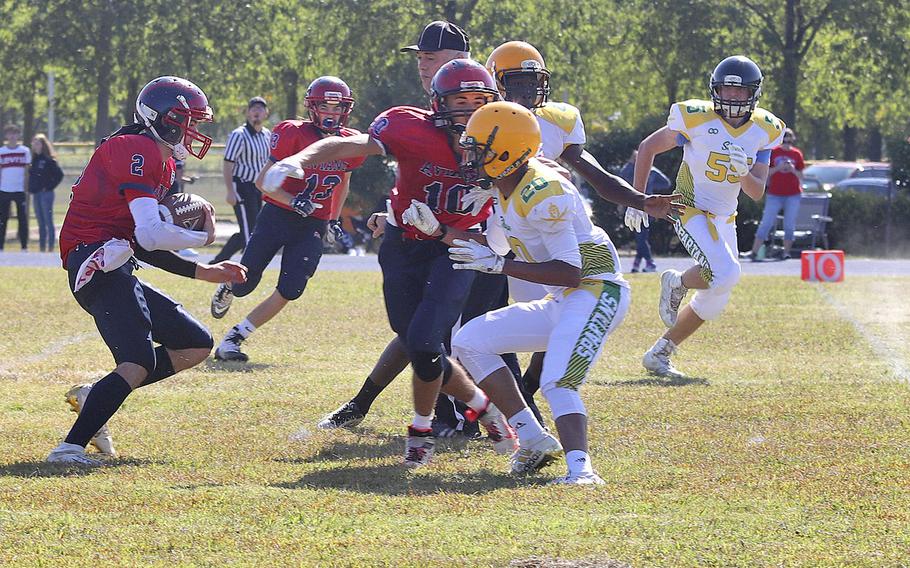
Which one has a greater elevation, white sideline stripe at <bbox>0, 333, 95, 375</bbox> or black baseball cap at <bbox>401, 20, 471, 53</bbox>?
black baseball cap at <bbox>401, 20, 471, 53</bbox>

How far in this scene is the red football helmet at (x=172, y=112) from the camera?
5.97 metres

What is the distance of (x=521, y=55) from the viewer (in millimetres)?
6621

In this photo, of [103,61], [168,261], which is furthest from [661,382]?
[103,61]

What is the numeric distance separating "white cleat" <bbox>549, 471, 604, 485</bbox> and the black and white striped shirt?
365 inches

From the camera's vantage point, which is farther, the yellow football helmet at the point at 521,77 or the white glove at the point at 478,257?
the yellow football helmet at the point at 521,77

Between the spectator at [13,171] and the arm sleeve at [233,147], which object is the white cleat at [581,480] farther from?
the spectator at [13,171]

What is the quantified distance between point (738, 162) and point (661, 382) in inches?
56.2

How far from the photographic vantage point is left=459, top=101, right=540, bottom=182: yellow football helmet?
5340 mm

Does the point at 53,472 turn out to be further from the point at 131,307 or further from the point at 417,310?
the point at 417,310

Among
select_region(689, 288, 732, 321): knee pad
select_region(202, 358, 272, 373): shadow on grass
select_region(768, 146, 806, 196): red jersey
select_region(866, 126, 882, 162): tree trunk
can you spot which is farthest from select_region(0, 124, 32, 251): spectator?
select_region(866, 126, 882, 162): tree trunk

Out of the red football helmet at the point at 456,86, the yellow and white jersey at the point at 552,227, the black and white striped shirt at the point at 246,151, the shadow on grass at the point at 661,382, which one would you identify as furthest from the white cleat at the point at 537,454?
the black and white striped shirt at the point at 246,151

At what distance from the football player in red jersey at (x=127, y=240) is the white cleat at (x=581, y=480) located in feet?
5.83

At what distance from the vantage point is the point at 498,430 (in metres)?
6.11

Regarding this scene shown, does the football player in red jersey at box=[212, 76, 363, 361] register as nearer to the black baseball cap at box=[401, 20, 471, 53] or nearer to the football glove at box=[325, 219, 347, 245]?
the football glove at box=[325, 219, 347, 245]
